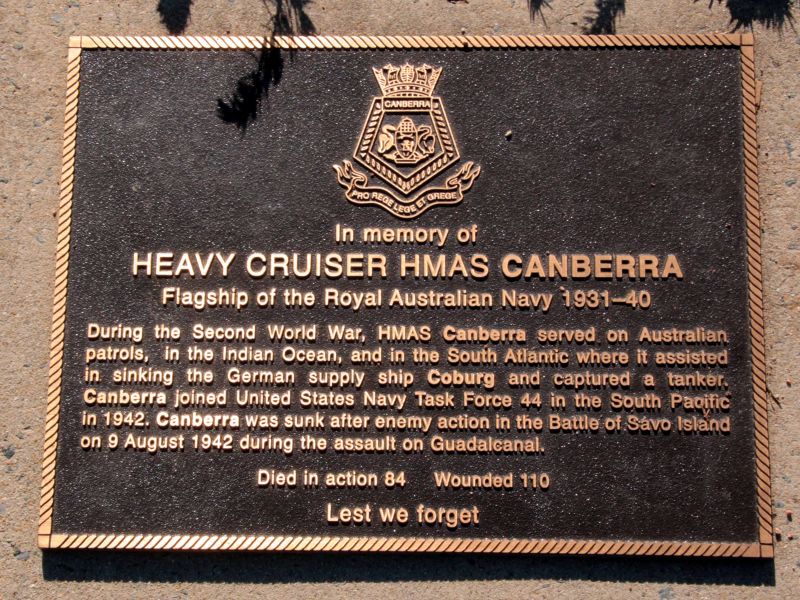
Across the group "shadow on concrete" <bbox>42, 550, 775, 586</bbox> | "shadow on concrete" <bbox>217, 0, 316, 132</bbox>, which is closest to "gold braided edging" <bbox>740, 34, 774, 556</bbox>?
"shadow on concrete" <bbox>42, 550, 775, 586</bbox>

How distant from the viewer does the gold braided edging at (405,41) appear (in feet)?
14.2

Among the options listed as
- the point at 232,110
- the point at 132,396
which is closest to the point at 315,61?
the point at 232,110

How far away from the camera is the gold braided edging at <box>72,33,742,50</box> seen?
4.33 metres

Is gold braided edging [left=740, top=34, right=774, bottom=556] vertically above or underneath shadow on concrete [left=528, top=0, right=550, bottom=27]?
underneath

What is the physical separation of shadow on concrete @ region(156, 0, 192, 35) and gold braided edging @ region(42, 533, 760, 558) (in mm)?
3072

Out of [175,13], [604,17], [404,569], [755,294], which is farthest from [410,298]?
[175,13]

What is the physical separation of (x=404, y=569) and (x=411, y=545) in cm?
19

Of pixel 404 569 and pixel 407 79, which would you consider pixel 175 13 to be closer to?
pixel 407 79

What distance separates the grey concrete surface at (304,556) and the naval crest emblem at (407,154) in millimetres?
492

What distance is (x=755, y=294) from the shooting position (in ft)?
13.6

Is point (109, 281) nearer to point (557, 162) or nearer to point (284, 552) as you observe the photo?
point (284, 552)

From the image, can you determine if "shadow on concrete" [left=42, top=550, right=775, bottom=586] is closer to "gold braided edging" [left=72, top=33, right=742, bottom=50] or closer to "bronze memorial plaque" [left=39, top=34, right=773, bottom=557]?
"bronze memorial plaque" [left=39, top=34, right=773, bottom=557]

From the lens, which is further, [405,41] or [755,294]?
[405,41]

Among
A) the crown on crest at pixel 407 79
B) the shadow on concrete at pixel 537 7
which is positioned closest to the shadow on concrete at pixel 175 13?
the crown on crest at pixel 407 79
